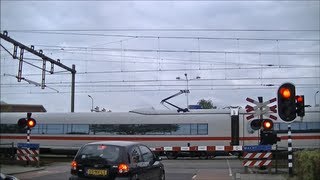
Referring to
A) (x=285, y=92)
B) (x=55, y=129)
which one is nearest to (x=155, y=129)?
(x=55, y=129)

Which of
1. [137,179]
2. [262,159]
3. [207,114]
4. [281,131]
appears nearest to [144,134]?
[207,114]

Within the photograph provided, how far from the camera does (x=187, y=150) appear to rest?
125 ft

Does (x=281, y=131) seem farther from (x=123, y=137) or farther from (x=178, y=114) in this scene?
(x=123, y=137)

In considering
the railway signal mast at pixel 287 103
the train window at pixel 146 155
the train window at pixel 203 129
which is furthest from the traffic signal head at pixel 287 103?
the train window at pixel 203 129

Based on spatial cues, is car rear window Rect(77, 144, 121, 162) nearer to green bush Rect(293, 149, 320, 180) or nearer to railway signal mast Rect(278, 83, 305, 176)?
green bush Rect(293, 149, 320, 180)

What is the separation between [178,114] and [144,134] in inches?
120

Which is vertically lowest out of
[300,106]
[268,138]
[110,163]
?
[110,163]

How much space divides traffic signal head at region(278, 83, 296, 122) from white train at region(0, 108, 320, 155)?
20695mm

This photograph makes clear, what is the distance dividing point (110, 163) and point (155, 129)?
2667 cm

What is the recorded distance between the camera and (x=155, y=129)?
39.4m

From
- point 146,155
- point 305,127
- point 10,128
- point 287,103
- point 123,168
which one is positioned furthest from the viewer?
point 10,128

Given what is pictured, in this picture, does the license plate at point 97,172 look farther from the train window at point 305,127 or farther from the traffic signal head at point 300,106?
the train window at point 305,127

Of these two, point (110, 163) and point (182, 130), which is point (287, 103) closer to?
point (110, 163)

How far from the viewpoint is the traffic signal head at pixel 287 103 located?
16.3 meters
